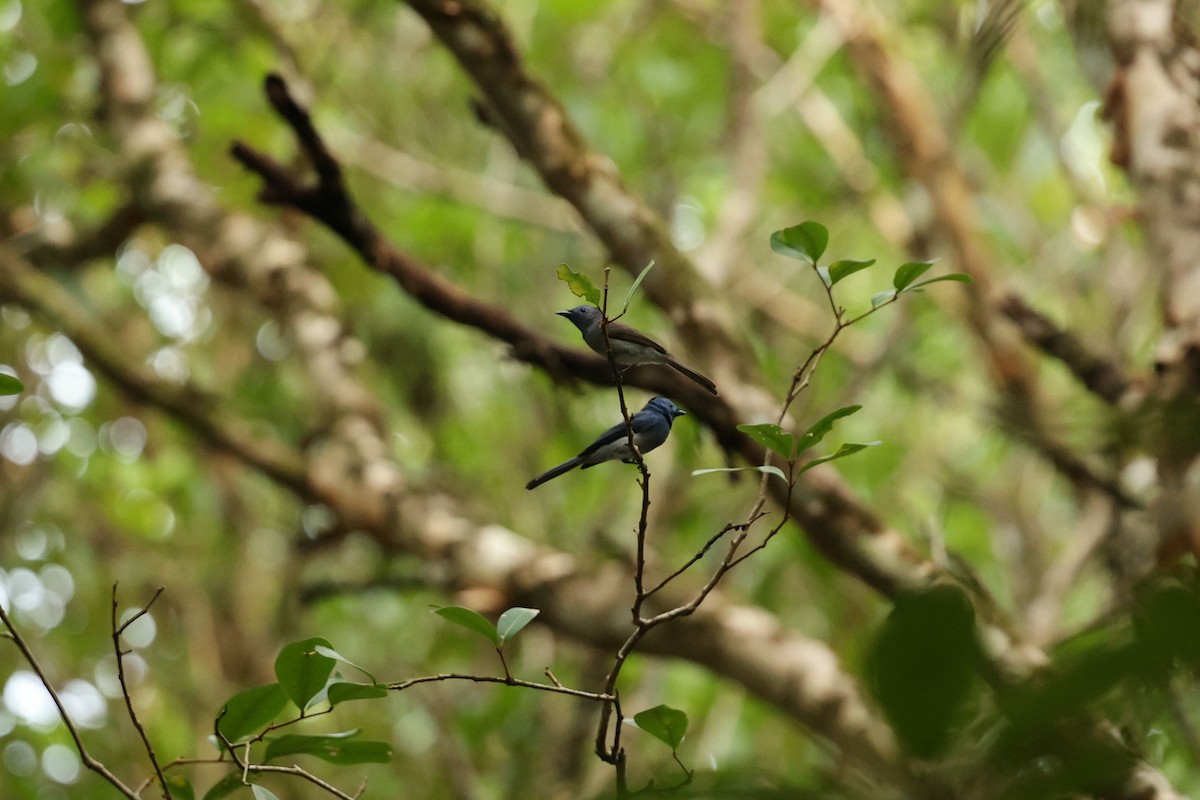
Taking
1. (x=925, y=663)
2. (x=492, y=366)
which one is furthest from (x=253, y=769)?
(x=492, y=366)

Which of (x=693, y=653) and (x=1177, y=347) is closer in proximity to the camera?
(x=1177, y=347)

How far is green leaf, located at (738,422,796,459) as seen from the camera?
1090 mm

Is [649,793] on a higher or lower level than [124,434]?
higher

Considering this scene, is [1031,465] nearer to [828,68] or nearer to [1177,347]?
[828,68]

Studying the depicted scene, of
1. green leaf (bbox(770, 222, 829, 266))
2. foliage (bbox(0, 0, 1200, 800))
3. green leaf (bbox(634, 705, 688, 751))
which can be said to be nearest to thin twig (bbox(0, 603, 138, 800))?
green leaf (bbox(634, 705, 688, 751))

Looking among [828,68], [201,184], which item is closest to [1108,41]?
[828,68]

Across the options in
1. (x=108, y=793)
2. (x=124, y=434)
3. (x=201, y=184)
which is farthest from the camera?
(x=124, y=434)

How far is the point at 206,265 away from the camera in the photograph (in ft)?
13.1

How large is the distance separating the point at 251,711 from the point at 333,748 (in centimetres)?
12

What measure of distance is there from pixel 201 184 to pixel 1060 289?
13.1 ft

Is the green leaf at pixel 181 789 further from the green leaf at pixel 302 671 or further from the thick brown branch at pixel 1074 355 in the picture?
the thick brown branch at pixel 1074 355

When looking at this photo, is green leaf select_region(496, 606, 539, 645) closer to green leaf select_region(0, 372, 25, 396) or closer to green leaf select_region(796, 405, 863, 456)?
green leaf select_region(796, 405, 863, 456)

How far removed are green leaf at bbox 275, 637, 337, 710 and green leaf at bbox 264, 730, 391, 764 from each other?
42mm

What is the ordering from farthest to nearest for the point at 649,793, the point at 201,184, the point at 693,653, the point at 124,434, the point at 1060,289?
the point at 124,434, the point at 1060,289, the point at 201,184, the point at 693,653, the point at 649,793
